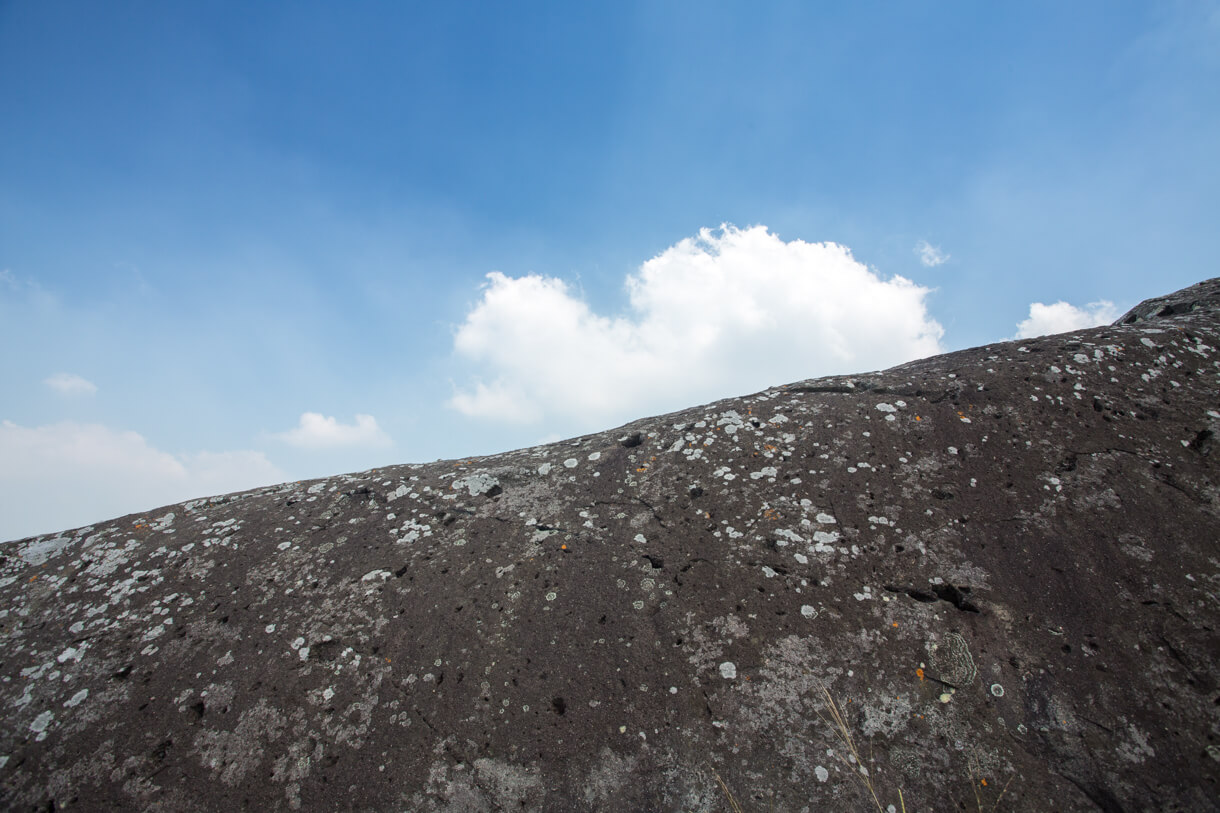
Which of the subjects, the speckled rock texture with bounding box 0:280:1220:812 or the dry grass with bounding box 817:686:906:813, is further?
the speckled rock texture with bounding box 0:280:1220:812

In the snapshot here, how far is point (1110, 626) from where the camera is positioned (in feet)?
14.0

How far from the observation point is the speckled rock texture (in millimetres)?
3895

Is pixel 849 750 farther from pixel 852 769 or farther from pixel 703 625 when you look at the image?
pixel 703 625

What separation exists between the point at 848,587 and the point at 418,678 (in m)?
3.93

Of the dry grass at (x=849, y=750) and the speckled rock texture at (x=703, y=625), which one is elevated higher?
the speckled rock texture at (x=703, y=625)

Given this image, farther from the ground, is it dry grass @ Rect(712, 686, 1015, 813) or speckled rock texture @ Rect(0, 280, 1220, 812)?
speckled rock texture @ Rect(0, 280, 1220, 812)

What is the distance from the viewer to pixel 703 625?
15.6 ft

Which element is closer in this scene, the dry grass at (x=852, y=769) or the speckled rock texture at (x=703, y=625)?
the dry grass at (x=852, y=769)

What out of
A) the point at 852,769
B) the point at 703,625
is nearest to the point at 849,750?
the point at 852,769

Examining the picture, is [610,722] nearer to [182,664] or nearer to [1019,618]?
[1019,618]

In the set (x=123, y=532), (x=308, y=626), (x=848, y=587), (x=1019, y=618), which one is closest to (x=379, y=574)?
(x=308, y=626)

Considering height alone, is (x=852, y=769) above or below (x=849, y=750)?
below

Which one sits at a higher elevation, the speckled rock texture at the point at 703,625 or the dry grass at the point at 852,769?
the speckled rock texture at the point at 703,625

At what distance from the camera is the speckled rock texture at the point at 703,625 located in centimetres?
389
